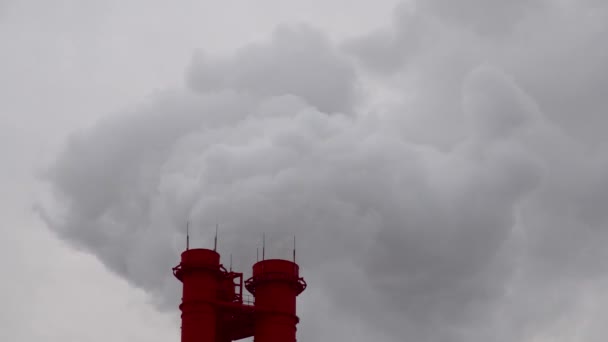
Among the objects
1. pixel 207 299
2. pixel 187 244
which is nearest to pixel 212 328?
pixel 207 299

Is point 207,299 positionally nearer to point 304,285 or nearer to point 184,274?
point 184,274

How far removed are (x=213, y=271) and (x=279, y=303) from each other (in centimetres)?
464

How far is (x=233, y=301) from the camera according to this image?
6644 cm

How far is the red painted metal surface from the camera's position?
6316 centimetres

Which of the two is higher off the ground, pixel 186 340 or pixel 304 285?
pixel 304 285

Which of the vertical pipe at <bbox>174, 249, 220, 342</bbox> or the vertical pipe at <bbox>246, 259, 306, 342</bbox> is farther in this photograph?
the vertical pipe at <bbox>246, 259, 306, 342</bbox>

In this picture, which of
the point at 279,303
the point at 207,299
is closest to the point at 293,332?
the point at 279,303

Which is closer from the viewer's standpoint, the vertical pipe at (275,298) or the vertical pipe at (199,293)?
the vertical pipe at (199,293)

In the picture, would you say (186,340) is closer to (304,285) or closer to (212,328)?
(212,328)

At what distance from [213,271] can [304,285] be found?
20.4 feet

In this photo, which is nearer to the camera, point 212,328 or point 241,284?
point 212,328

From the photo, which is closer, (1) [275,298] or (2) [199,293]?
(2) [199,293]

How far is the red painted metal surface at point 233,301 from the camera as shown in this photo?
207 feet

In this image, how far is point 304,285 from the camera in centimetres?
6681
